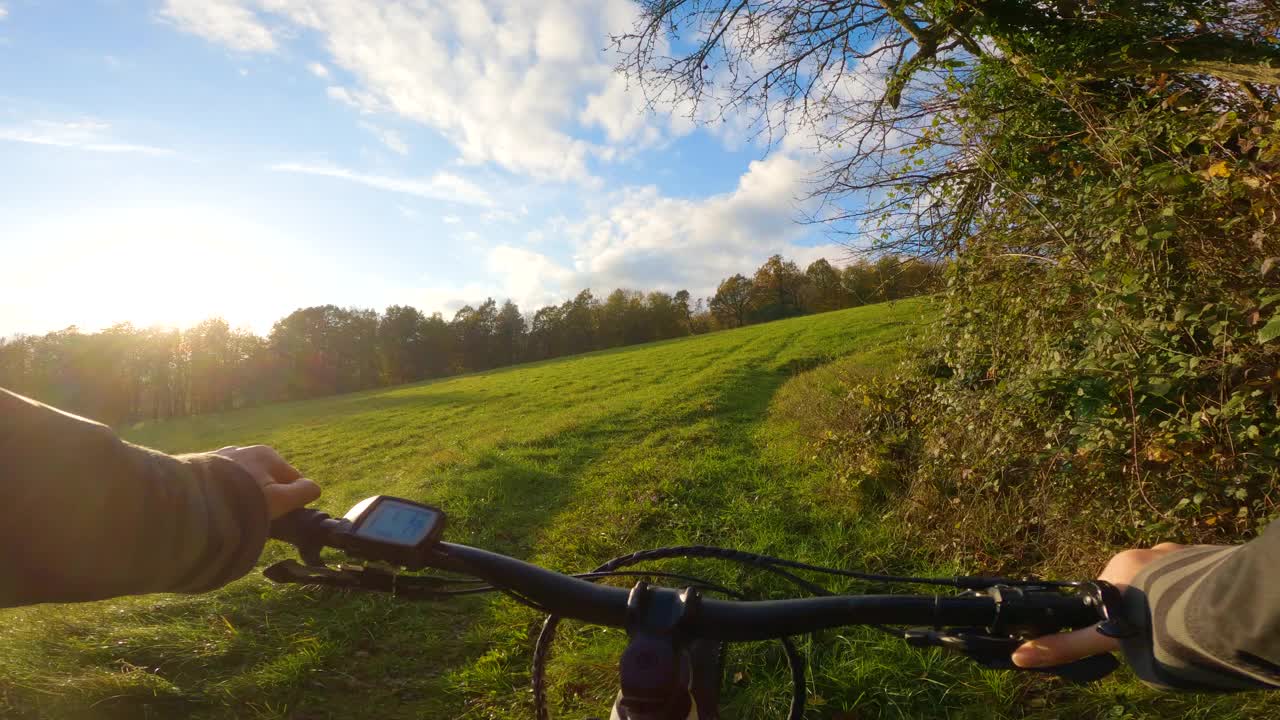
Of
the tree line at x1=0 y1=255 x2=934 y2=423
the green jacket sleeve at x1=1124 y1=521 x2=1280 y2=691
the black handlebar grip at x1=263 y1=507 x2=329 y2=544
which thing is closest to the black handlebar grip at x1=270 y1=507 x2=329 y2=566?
the black handlebar grip at x1=263 y1=507 x2=329 y2=544

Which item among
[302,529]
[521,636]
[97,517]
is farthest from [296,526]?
[521,636]

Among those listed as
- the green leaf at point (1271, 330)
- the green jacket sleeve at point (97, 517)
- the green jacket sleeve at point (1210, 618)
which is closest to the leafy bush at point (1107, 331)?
the green leaf at point (1271, 330)

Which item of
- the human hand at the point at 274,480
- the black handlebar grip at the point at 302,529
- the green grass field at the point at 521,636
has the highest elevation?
the human hand at the point at 274,480

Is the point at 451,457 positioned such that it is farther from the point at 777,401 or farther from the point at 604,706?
the point at 604,706

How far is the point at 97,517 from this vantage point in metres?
1.20

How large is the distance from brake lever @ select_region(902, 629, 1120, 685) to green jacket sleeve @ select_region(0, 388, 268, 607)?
1.61 m

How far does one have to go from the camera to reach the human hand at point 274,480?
62.0 inches

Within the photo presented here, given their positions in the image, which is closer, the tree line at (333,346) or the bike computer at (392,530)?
the bike computer at (392,530)

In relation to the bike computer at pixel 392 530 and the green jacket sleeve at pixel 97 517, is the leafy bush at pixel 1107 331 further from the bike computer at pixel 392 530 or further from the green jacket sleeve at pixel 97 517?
the green jacket sleeve at pixel 97 517

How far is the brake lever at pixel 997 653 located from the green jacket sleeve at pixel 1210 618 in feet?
0.27

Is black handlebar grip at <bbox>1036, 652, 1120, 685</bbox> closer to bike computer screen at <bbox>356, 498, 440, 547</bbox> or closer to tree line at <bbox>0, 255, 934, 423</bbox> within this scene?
bike computer screen at <bbox>356, 498, 440, 547</bbox>

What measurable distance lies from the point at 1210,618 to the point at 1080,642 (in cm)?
31

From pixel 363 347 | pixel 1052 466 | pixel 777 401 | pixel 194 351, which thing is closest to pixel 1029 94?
pixel 1052 466

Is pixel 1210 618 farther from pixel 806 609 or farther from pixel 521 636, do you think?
pixel 521 636
